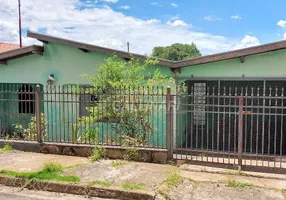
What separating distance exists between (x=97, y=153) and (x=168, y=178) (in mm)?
1970

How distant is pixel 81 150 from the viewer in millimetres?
7102

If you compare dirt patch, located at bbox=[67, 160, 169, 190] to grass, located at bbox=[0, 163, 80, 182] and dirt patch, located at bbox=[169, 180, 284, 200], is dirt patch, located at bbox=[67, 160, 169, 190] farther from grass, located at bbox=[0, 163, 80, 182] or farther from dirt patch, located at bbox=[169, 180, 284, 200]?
dirt patch, located at bbox=[169, 180, 284, 200]

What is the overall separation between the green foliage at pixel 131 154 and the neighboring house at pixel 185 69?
151cm

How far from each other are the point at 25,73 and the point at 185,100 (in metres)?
5.75

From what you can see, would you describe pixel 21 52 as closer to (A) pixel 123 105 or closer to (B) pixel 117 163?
(A) pixel 123 105

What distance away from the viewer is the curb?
5.00m

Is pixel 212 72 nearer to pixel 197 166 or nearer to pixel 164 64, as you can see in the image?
pixel 164 64

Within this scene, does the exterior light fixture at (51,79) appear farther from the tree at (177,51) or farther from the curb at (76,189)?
the tree at (177,51)

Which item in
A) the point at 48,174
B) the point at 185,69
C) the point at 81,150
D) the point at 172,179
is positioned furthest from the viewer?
the point at 185,69

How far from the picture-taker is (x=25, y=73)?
10.9 meters

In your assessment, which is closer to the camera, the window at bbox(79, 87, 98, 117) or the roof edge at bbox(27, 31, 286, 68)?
the window at bbox(79, 87, 98, 117)

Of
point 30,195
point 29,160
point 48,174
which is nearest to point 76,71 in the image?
point 29,160

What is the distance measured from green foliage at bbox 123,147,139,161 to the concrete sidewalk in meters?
0.20

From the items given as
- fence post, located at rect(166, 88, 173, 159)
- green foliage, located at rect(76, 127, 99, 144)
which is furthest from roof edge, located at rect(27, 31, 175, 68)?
fence post, located at rect(166, 88, 173, 159)
